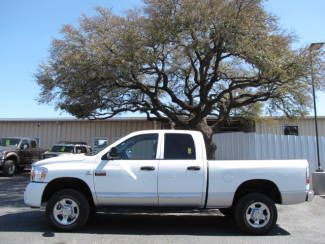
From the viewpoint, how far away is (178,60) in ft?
64.1

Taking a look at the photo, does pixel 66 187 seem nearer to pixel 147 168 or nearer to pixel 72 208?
pixel 72 208

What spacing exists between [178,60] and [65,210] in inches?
475

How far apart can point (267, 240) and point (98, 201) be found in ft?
10.9

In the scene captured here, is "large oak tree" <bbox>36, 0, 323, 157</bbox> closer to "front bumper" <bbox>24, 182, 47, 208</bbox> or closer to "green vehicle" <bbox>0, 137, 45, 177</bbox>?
"green vehicle" <bbox>0, 137, 45, 177</bbox>

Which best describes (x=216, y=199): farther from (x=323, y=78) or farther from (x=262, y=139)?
(x=323, y=78)

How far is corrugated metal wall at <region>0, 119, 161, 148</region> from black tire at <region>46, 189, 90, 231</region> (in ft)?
67.6

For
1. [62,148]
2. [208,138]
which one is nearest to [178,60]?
[208,138]

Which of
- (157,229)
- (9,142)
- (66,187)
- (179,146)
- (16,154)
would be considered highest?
(9,142)

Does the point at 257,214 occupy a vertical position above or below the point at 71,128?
below

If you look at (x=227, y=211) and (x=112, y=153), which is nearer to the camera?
(x=112, y=153)

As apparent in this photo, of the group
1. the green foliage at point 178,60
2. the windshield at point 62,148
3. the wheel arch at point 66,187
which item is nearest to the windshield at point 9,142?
the windshield at point 62,148

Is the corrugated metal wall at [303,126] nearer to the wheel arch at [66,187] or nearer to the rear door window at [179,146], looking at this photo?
the rear door window at [179,146]

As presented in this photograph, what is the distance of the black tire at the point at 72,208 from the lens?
28.1 ft

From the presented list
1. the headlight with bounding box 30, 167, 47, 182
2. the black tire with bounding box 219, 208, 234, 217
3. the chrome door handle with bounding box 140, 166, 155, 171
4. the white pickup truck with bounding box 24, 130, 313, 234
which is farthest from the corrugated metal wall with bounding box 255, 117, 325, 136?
the headlight with bounding box 30, 167, 47, 182
